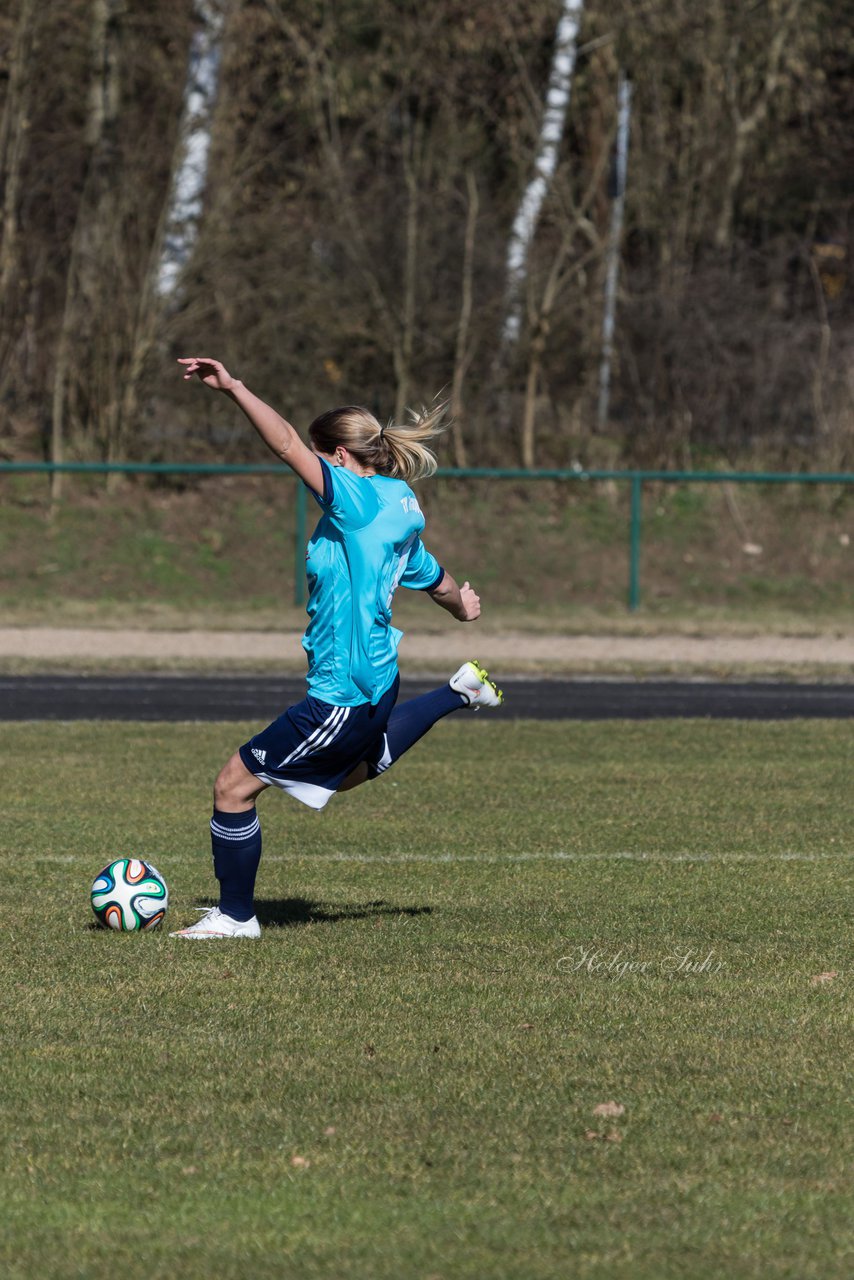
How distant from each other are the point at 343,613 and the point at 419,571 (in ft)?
1.44

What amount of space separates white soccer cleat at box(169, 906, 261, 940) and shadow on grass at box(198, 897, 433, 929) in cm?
26

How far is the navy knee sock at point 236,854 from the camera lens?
6785 millimetres

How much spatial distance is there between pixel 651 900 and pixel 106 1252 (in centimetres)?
412

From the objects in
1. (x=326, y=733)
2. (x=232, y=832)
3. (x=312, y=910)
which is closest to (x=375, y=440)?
(x=326, y=733)

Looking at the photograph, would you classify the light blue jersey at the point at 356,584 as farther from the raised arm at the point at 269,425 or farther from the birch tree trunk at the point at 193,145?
the birch tree trunk at the point at 193,145

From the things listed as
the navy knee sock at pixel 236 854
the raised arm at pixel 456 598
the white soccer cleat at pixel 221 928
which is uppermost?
the raised arm at pixel 456 598

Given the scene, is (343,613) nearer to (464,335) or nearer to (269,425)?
(269,425)

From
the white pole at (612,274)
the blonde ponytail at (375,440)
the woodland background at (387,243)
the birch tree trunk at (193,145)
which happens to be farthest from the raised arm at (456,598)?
the white pole at (612,274)

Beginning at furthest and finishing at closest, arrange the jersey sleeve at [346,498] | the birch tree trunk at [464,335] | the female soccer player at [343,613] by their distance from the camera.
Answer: the birch tree trunk at [464,335] → the female soccer player at [343,613] → the jersey sleeve at [346,498]

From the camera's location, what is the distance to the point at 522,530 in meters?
26.1

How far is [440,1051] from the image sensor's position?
17.8 ft

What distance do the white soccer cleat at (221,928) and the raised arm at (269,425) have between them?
175 cm

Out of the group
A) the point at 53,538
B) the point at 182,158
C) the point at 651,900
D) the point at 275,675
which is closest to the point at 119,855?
the point at 651,900

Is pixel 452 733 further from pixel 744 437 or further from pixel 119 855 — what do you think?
pixel 744 437
